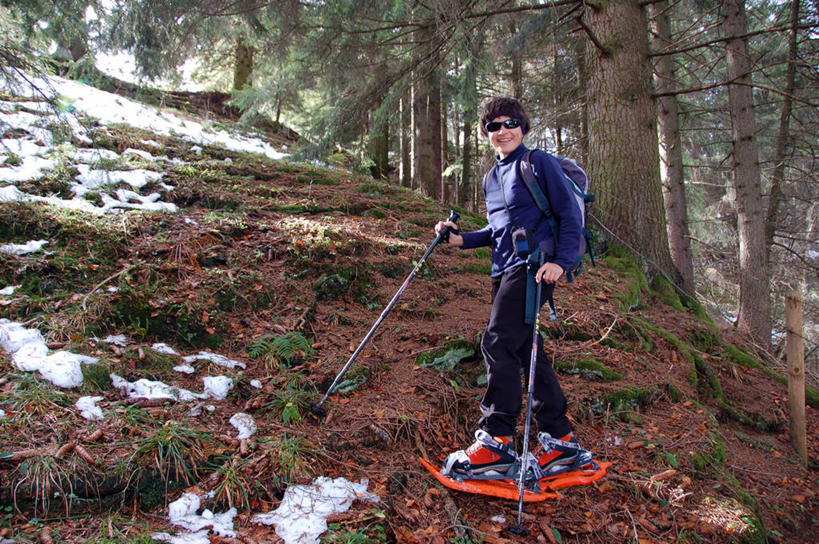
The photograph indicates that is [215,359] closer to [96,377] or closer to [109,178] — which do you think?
[96,377]

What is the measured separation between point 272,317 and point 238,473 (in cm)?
178

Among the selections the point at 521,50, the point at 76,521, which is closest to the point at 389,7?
the point at 521,50

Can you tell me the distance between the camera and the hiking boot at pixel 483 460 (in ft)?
9.30

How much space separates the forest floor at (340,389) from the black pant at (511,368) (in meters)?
0.44

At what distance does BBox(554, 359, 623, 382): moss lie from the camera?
3.96 meters

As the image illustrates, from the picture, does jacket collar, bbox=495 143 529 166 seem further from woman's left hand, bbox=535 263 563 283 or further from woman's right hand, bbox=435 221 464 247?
woman's left hand, bbox=535 263 563 283

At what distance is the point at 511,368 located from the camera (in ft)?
9.51

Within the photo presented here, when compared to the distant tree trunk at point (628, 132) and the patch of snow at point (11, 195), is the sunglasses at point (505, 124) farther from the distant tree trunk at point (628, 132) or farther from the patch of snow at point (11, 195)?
the patch of snow at point (11, 195)

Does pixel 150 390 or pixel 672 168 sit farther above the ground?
pixel 672 168

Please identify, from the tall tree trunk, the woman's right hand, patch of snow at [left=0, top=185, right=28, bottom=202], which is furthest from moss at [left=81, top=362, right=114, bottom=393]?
the tall tree trunk

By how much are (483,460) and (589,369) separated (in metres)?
1.65

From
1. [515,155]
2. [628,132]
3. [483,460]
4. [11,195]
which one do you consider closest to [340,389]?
[483,460]

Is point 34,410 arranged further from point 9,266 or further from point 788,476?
point 788,476

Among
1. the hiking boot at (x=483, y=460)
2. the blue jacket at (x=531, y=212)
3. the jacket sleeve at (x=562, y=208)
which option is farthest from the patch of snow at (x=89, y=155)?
the hiking boot at (x=483, y=460)
